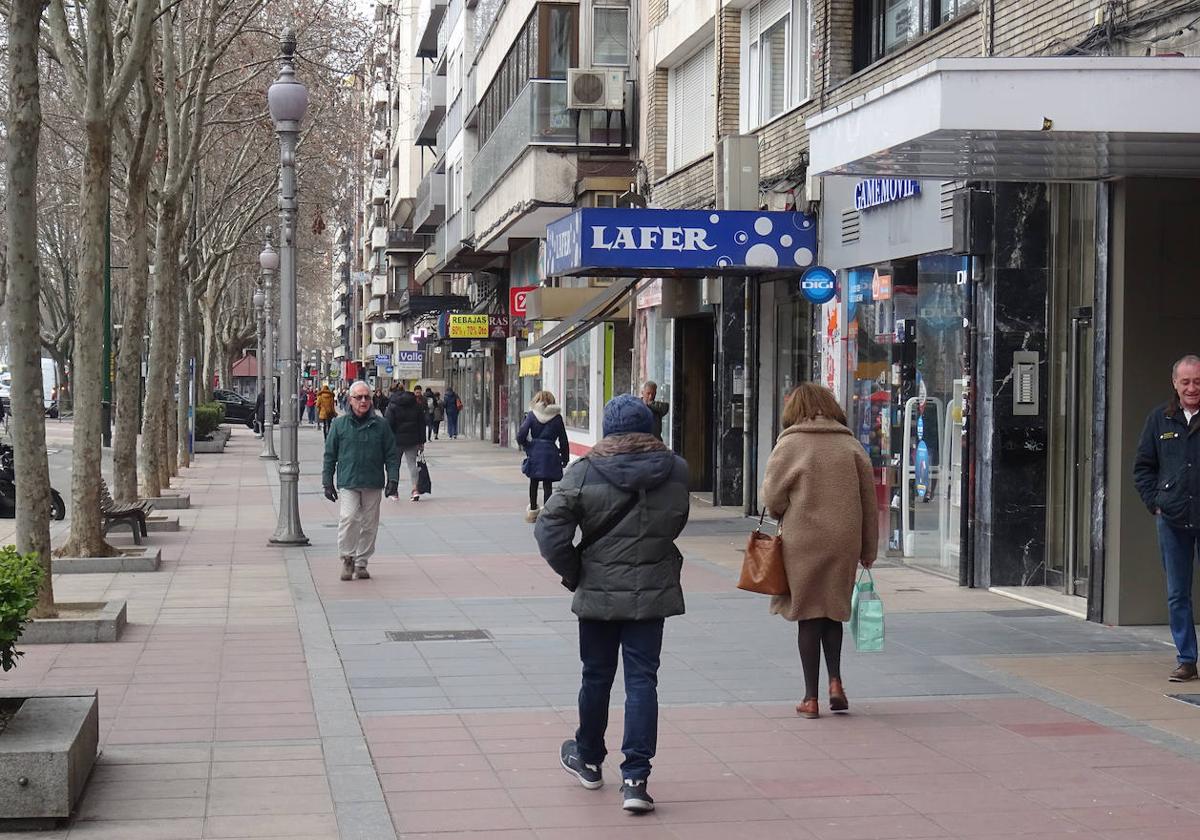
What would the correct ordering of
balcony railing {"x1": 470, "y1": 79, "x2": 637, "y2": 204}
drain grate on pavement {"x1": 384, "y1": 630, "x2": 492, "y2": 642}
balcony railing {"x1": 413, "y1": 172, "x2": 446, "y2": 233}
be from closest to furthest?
1. drain grate on pavement {"x1": 384, "y1": 630, "x2": 492, "y2": 642}
2. balcony railing {"x1": 470, "y1": 79, "x2": 637, "y2": 204}
3. balcony railing {"x1": 413, "y1": 172, "x2": 446, "y2": 233}

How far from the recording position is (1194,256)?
11648mm

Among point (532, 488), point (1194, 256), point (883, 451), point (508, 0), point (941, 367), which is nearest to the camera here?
point (1194, 256)

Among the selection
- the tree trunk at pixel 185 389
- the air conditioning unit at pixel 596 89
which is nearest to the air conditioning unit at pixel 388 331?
the tree trunk at pixel 185 389

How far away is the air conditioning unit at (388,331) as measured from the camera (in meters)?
90.9

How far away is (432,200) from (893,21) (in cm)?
3796

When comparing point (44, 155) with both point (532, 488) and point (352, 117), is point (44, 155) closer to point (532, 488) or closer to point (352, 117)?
point (352, 117)

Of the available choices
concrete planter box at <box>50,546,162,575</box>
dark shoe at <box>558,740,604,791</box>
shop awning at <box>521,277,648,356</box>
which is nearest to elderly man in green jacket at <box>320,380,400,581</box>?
concrete planter box at <box>50,546,162,575</box>

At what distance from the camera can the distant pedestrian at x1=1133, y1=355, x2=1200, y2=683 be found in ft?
31.4

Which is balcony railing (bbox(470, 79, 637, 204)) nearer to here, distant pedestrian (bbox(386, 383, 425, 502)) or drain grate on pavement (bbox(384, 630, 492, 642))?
distant pedestrian (bbox(386, 383, 425, 502))

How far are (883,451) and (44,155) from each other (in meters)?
30.1

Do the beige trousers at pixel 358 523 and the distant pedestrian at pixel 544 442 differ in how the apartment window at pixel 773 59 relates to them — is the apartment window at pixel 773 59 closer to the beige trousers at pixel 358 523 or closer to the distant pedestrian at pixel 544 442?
the distant pedestrian at pixel 544 442

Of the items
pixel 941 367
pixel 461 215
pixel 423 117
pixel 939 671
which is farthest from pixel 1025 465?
pixel 423 117

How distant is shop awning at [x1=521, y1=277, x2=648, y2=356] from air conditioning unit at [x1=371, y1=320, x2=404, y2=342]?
6134cm

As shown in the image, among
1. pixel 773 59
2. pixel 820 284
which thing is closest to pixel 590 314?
pixel 773 59
